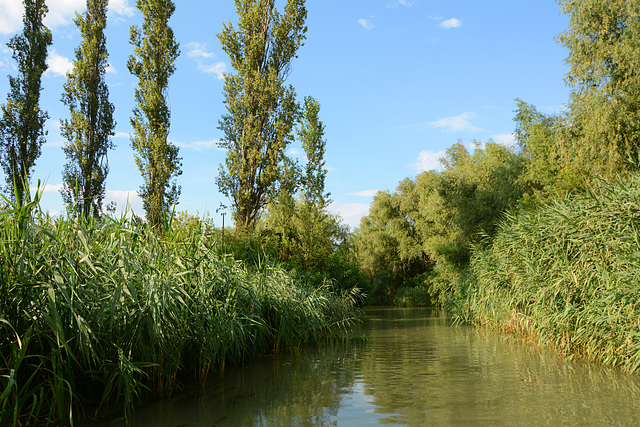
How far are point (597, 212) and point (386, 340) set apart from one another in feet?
20.9

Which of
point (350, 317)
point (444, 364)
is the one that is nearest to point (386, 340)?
point (350, 317)

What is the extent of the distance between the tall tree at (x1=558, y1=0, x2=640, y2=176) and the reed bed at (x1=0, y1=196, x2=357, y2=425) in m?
14.4

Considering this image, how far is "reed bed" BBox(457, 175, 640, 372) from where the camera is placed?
708 cm

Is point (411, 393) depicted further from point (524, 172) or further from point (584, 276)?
point (524, 172)

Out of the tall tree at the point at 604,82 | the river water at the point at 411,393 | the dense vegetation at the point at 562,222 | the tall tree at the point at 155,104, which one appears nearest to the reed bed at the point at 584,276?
the dense vegetation at the point at 562,222

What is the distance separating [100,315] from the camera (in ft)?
15.1

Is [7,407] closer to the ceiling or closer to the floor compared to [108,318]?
closer to the floor

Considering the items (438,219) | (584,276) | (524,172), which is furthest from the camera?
(438,219)

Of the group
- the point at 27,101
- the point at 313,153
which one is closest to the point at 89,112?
the point at 27,101

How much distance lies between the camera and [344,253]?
81.5 feet

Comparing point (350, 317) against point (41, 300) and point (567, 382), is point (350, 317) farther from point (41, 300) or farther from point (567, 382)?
point (41, 300)

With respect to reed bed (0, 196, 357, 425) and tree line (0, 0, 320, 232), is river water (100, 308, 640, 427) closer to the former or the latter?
reed bed (0, 196, 357, 425)

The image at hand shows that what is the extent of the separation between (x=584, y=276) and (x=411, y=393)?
15.2 ft

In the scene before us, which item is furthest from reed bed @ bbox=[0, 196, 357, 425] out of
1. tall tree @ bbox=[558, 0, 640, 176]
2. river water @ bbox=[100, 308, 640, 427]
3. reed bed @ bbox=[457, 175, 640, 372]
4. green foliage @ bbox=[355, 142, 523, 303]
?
tall tree @ bbox=[558, 0, 640, 176]
